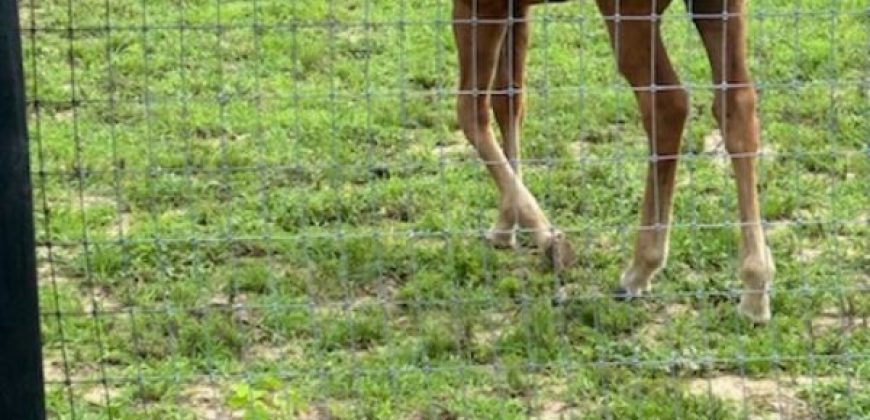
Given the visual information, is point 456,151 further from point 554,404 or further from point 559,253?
point 554,404

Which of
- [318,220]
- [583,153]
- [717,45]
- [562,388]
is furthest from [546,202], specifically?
[562,388]

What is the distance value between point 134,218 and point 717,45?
7.35ft

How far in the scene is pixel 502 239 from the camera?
20.9 feet

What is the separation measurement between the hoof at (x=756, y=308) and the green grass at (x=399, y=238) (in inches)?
2.3

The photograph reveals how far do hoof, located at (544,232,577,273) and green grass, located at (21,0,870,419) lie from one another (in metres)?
0.05

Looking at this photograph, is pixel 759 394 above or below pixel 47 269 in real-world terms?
below

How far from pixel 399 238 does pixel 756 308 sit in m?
1.38

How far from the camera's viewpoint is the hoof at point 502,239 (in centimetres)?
632

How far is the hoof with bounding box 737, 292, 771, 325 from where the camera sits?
554 cm

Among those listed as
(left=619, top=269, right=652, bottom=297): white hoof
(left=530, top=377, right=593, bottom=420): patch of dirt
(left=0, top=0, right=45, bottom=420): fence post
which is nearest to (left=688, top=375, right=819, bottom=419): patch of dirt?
(left=530, top=377, right=593, bottom=420): patch of dirt

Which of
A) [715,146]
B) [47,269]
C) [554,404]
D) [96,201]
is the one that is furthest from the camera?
[715,146]

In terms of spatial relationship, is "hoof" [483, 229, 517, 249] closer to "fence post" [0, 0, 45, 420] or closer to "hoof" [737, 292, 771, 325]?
"hoof" [737, 292, 771, 325]

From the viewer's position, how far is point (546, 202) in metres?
6.68

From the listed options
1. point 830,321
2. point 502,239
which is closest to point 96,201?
point 502,239
